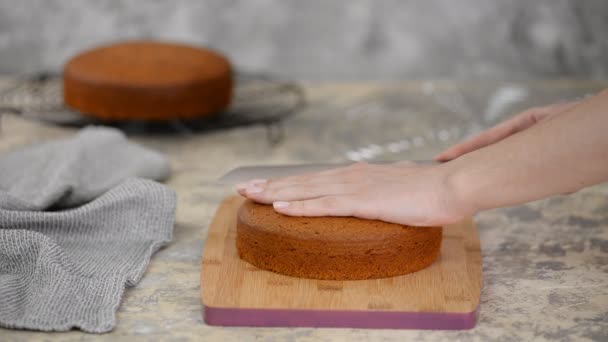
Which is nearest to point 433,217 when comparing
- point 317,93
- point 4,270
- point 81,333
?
point 81,333

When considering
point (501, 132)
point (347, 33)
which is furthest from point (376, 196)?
point (347, 33)

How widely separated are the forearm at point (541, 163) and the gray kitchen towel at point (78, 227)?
0.49m

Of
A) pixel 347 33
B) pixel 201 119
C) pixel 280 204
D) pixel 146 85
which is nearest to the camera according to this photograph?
pixel 280 204

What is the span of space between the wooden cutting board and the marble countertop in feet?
0.05

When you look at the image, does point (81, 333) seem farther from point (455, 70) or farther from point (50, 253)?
point (455, 70)

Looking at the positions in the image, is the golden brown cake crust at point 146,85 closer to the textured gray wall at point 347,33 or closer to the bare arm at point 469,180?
the textured gray wall at point 347,33

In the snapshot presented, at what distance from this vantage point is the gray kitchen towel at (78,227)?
4.23 feet

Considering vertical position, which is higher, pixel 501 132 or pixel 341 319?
pixel 501 132

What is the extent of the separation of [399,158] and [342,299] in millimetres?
801

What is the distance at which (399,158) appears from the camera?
2045 millimetres

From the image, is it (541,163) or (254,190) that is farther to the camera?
(254,190)

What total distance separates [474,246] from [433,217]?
0.16m

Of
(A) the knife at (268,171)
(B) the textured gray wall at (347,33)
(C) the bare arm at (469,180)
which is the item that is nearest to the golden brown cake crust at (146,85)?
(B) the textured gray wall at (347,33)

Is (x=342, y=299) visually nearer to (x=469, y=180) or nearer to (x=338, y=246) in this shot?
(x=338, y=246)
